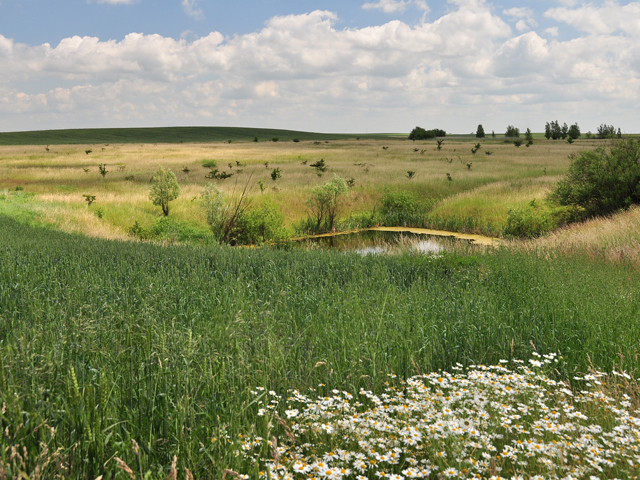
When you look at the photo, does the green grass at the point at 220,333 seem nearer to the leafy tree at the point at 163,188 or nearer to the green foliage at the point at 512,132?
the leafy tree at the point at 163,188

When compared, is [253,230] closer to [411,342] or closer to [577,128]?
[411,342]

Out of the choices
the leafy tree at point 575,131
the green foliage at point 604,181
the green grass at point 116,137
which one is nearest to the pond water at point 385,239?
the green foliage at point 604,181

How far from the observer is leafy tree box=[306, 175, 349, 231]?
79.8 feet

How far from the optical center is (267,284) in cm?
890

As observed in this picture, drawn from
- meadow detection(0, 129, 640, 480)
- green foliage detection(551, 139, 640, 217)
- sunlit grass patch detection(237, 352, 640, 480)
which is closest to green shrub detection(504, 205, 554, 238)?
green foliage detection(551, 139, 640, 217)

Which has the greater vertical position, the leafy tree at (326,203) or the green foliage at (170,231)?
the leafy tree at (326,203)

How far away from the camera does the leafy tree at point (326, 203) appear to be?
24328 millimetres

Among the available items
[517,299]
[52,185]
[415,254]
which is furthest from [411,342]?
[52,185]

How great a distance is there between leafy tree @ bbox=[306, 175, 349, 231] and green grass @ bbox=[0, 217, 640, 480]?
42.7 feet

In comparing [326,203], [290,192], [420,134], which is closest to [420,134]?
[420,134]

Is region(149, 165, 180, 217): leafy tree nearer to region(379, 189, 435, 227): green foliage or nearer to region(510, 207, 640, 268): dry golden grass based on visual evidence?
region(379, 189, 435, 227): green foliage

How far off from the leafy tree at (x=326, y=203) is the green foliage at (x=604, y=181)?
10435 mm

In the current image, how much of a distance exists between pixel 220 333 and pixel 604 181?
18816 millimetres

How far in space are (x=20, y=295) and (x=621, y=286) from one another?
9824mm
